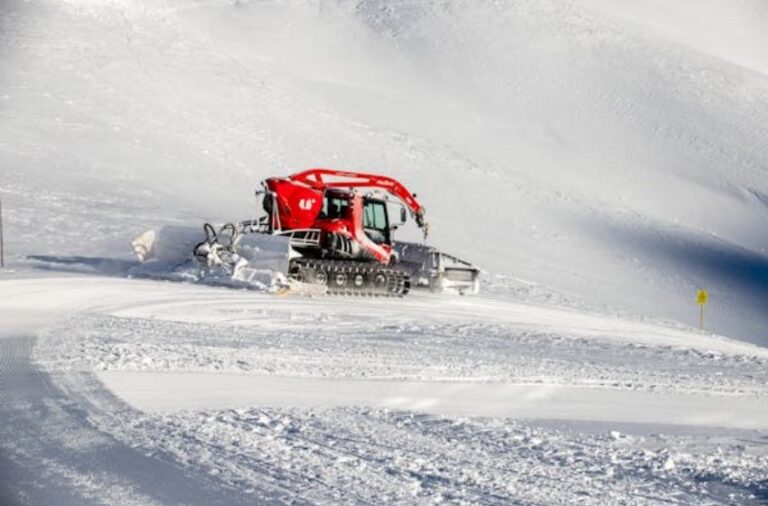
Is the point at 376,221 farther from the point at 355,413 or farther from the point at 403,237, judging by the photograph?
the point at 355,413

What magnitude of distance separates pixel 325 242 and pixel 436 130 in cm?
3729

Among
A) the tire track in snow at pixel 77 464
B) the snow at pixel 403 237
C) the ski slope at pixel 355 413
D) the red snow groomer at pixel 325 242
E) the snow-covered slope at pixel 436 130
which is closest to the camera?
the tire track in snow at pixel 77 464

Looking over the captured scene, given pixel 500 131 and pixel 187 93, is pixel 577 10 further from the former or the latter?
pixel 187 93

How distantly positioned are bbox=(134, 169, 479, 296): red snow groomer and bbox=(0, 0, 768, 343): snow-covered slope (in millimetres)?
7556

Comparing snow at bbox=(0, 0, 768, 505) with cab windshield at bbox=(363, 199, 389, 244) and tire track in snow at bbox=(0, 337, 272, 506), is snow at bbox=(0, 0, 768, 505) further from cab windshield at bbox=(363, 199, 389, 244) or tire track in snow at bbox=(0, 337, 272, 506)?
cab windshield at bbox=(363, 199, 389, 244)

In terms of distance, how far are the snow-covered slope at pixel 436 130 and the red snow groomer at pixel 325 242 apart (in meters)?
7.56

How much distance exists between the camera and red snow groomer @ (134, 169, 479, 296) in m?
21.4

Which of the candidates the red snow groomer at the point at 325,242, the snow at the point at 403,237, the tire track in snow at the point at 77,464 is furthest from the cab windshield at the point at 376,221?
the tire track in snow at the point at 77,464

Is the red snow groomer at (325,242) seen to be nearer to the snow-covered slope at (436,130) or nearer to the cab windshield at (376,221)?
the cab windshield at (376,221)

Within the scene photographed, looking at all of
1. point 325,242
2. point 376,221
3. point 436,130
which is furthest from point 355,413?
point 436,130

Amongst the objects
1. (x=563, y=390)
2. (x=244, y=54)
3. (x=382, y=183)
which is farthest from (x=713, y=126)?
(x=563, y=390)

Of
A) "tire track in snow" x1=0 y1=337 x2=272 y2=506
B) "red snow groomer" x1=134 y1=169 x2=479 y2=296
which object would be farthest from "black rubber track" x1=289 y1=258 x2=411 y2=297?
"tire track in snow" x1=0 y1=337 x2=272 y2=506

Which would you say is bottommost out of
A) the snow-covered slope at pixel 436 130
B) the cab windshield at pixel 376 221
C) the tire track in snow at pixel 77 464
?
the tire track in snow at pixel 77 464

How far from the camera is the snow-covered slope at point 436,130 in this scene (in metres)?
37.1
